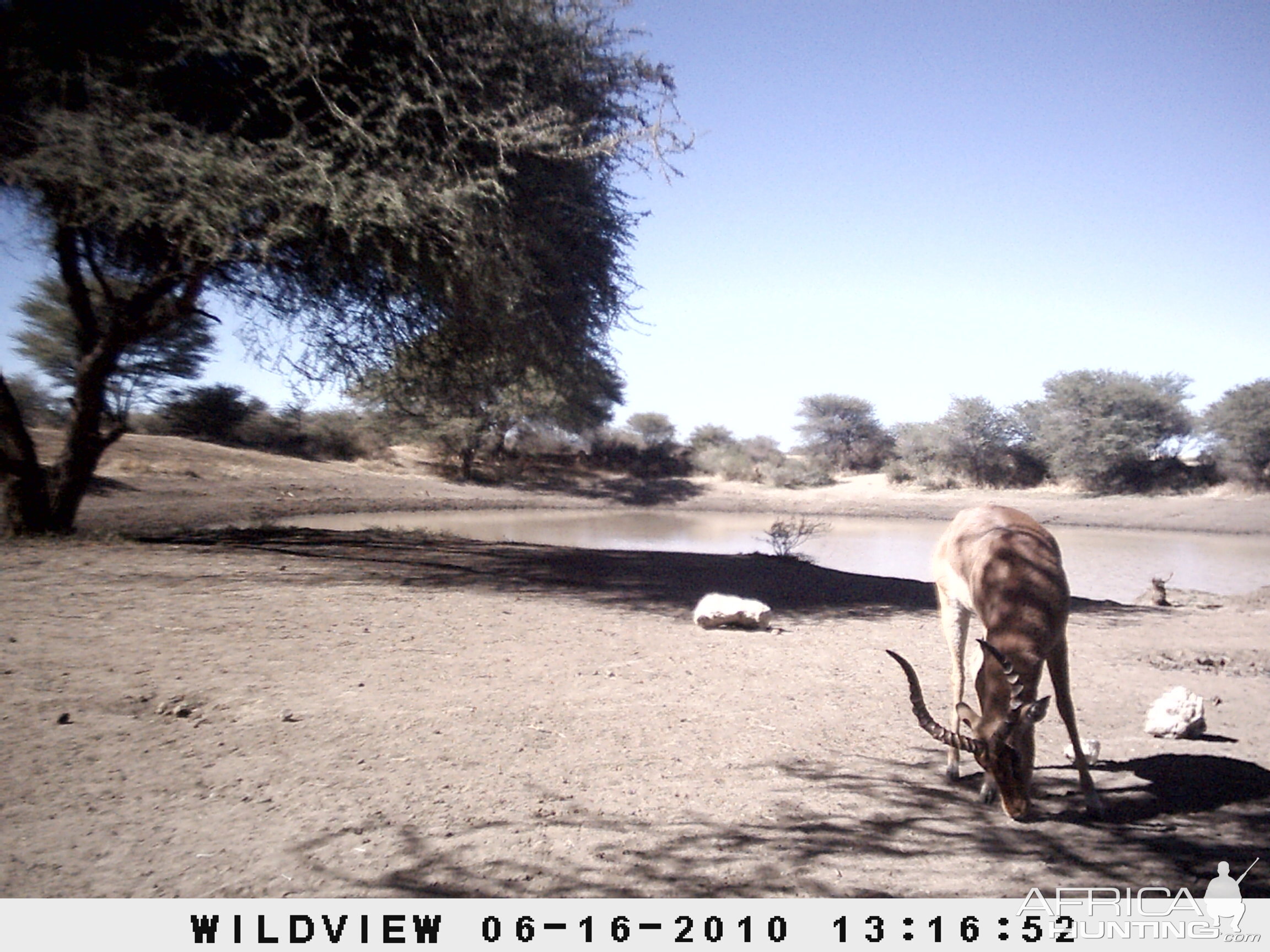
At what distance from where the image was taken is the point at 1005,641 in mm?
4027

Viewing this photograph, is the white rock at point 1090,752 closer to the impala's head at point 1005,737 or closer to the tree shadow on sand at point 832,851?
the tree shadow on sand at point 832,851

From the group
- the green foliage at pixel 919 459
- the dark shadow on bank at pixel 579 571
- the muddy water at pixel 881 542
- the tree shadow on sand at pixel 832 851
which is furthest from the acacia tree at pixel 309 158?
the green foliage at pixel 919 459

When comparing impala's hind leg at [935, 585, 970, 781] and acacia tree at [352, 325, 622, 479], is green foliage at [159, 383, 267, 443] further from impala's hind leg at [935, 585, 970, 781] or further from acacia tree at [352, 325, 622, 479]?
impala's hind leg at [935, 585, 970, 781]

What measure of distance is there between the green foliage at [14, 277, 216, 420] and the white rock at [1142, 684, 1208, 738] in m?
13.7

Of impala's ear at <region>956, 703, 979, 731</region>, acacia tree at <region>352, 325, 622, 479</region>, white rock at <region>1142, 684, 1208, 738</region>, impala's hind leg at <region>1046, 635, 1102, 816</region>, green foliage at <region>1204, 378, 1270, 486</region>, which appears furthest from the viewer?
green foliage at <region>1204, 378, 1270, 486</region>

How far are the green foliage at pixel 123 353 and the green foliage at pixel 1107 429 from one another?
19804mm

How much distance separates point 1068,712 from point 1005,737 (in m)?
0.92

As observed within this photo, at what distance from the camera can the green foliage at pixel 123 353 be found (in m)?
13.1

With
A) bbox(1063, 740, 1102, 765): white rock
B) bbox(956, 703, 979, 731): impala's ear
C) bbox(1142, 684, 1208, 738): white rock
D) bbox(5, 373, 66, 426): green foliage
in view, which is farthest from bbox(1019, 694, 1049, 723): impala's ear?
bbox(5, 373, 66, 426): green foliage

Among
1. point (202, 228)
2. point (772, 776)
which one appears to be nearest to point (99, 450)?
point (202, 228)

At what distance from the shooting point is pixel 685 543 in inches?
737

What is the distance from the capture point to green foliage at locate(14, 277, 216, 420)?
1307 centimetres
